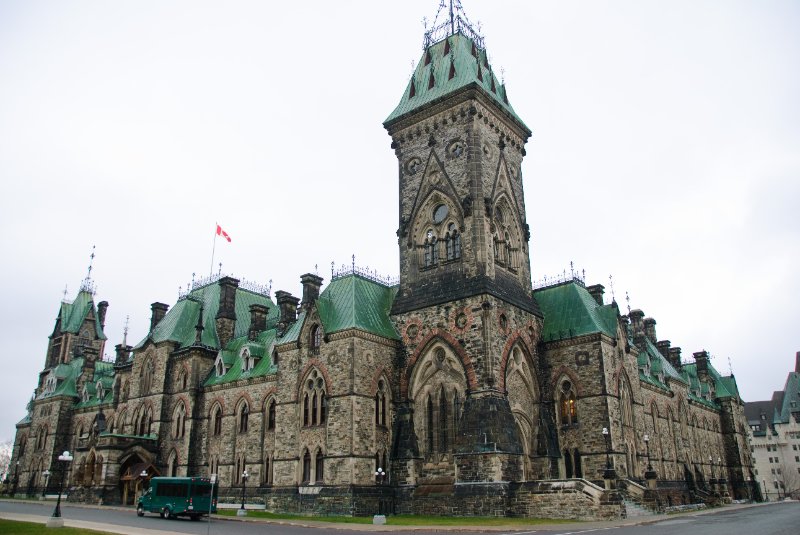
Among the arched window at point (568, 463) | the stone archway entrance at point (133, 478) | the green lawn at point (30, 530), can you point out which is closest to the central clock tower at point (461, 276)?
the arched window at point (568, 463)

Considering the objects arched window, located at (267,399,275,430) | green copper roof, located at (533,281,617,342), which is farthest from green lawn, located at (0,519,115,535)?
green copper roof, located at (533,281,617,342)

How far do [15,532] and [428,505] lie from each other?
67.8ft

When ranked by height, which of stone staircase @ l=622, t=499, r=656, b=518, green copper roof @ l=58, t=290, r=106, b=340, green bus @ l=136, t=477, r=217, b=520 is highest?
green copper roof @ l=58, t=290, r=106, b=340

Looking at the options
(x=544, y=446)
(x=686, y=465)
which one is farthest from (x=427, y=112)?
(x=686, y=465)

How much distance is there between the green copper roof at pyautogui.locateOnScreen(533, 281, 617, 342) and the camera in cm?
4259

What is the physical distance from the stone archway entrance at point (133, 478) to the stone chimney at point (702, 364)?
55498mm

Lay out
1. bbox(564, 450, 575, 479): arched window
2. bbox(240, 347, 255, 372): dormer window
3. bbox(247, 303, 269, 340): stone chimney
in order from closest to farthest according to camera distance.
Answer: bbox(564, 450, 575, 479): arched window → bbox(240, 347, 255, 372): dormer window → bbox(247, 303, 269, 340): stone chimney

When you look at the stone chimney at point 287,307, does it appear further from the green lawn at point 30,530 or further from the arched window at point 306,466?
the green lawn at point 30,530

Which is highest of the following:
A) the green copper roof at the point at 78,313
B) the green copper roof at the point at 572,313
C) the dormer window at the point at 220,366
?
the green copper roof at the point at 78,313

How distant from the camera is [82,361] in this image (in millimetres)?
71688

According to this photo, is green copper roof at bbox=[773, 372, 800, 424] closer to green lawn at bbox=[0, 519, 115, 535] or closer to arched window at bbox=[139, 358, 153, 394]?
arched window at bbox=[139, 358, 153, 394]

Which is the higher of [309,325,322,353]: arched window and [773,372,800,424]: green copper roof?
[773,372,800,424]: green copper roof

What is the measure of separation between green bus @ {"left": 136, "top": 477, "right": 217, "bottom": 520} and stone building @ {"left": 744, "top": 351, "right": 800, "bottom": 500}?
319 ft

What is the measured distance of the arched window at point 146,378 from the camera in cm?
5459
